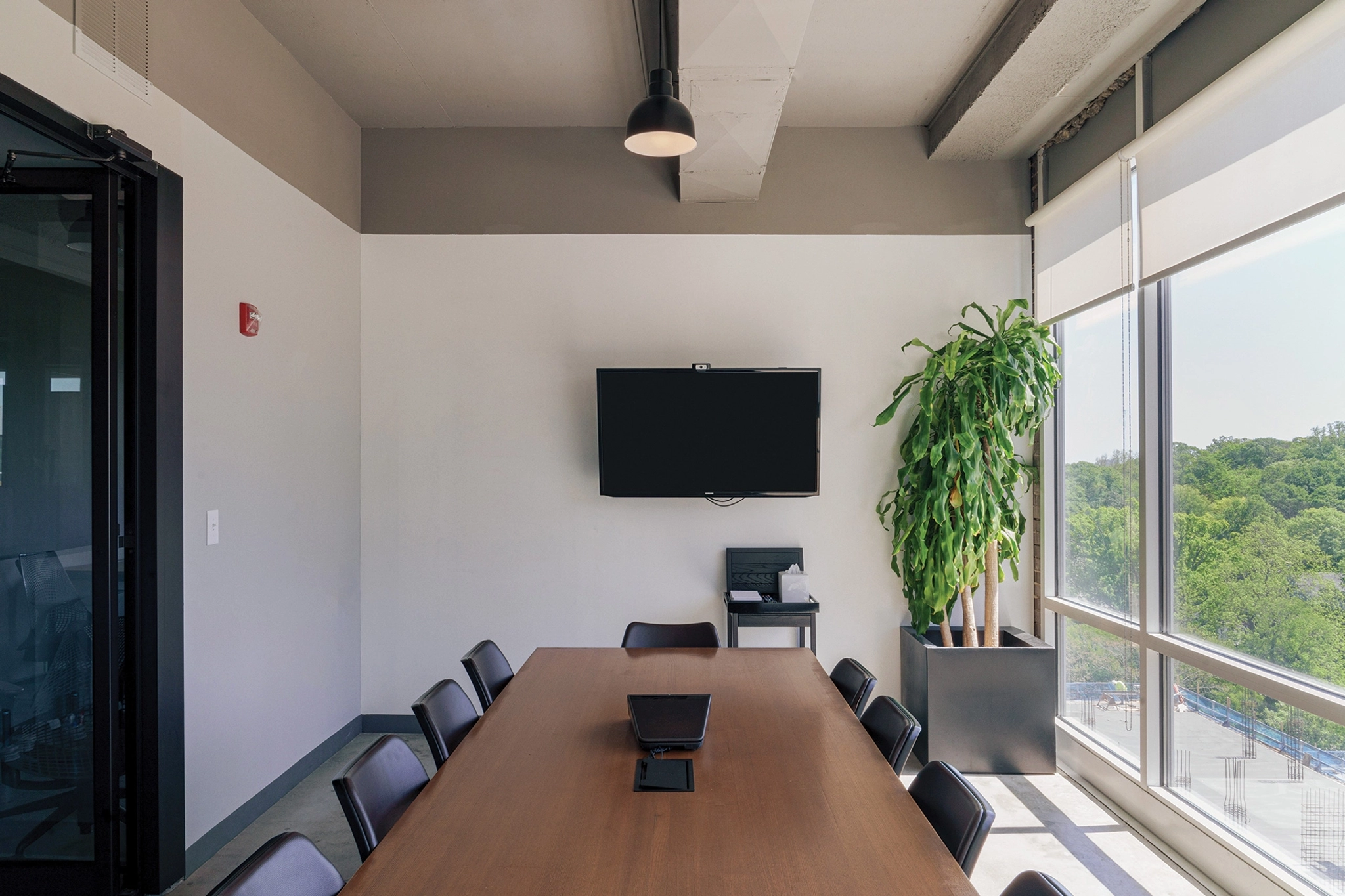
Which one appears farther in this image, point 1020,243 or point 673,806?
point 1020,243

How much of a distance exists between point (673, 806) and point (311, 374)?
10.2 feet

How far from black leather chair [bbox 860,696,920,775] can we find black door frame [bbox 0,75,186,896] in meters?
2.52

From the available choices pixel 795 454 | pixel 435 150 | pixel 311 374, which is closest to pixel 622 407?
pixel 795 454

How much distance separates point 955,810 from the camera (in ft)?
5.81

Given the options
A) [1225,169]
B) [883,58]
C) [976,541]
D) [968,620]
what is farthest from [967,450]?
[883,58]

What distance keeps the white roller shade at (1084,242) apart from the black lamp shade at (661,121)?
7.05ft

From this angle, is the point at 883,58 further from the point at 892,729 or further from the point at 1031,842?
the point at 1031,842

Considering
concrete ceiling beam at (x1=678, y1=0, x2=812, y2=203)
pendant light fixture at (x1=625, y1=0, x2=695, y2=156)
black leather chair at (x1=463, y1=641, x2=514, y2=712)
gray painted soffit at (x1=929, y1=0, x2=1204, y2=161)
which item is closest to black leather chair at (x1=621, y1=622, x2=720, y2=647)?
black leather chair at (x1=463, y1=641, x2=514, y2=712)

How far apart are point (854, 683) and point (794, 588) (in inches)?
58.4

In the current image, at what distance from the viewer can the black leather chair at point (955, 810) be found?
166 centimetres

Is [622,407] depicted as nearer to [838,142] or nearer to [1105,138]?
[838,142]

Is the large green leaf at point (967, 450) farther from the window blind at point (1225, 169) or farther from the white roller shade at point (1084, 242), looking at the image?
the window blind at point (1225, 169)

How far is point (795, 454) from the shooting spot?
433cm

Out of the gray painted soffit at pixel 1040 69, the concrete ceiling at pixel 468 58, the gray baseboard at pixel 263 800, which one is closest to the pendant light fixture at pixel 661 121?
the concrete ceiling at pixel 468 58
